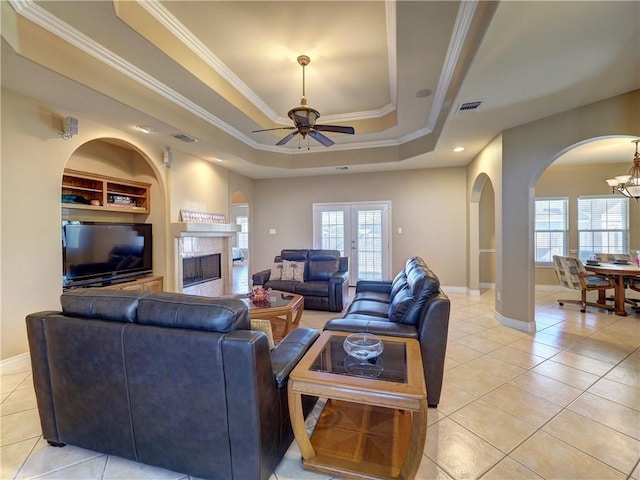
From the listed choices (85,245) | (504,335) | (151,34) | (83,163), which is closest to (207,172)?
(83,163)

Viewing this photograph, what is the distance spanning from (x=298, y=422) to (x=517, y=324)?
3648 mm

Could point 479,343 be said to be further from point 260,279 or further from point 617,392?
point 260,279

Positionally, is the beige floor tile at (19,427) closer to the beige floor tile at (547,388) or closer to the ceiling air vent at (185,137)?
the ceiling air vent at (185,137)

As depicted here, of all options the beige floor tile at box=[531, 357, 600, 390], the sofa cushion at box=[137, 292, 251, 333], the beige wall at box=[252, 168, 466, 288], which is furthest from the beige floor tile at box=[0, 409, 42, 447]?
the beige wall at box=[252, 168, 466, 288]

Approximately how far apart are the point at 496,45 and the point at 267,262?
6147 mm

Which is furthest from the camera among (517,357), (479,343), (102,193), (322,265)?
(322,265)

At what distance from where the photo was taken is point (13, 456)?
170 centimetres

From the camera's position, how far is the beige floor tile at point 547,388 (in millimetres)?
2281

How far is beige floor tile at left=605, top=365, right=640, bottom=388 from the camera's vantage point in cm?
250

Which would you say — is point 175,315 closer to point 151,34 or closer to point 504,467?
point 504,467

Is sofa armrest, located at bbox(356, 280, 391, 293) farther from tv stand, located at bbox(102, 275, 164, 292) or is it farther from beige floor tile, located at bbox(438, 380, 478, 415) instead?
tv stand, located at bbox(102, 275, 164, 292)

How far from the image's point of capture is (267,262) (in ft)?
24.0

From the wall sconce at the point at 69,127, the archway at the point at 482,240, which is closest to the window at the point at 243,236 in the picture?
the archway at the point at 482,240

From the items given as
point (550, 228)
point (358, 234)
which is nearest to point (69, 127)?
point (358, 234)
